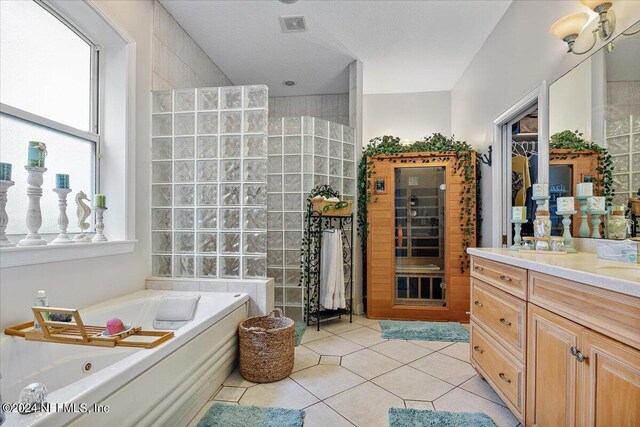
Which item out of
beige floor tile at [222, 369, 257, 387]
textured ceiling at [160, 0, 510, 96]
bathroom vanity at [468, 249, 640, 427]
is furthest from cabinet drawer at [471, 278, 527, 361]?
textured ceiling at [160, 0, 510, 96]

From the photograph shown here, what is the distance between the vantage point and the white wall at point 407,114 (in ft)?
13.7

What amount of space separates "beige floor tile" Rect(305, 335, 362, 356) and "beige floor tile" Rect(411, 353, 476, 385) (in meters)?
0.50

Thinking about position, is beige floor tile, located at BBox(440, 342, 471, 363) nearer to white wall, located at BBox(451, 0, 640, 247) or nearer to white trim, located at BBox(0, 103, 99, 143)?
white wall, located at BBox(451, 0, 640, 247)

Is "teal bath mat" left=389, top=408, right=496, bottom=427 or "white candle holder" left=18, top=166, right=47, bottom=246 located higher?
"white candle holder" left=18, top=166, right=47, bottom=246

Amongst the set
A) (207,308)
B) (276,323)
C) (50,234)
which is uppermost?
(50,234)

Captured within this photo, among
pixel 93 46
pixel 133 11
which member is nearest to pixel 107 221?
pixel 93 46

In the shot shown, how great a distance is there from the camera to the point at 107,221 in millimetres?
2189

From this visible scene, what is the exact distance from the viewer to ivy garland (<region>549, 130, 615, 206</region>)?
4.99 feet

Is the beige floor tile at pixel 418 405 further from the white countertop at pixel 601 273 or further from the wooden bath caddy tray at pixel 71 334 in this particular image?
the wooden bath caddy tray at pixel 71 334

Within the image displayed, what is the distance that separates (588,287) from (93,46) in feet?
10.3

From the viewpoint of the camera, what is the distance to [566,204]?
1758 mm

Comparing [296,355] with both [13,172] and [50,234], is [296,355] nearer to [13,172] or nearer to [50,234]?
[50,234]

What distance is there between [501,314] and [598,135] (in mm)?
1060

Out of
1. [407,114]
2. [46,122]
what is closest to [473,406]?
[46,122]
